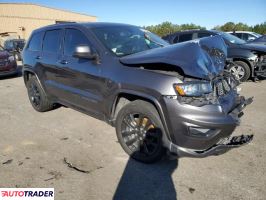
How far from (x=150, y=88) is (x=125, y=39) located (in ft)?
4.74

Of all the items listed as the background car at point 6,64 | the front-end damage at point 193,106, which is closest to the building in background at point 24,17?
the background car at point 6,64

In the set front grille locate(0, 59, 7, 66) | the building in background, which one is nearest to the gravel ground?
front grille locate(0, 59, 7, 66)

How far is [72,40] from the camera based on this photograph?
15.2 ft

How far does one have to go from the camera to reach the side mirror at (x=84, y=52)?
3834 millimetres

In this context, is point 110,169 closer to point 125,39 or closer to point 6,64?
point 125,39

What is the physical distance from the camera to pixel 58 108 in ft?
20.9

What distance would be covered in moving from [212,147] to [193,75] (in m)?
0.88

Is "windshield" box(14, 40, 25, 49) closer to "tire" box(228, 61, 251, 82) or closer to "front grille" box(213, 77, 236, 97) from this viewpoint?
"tire" box(228, 61, 251, 82)

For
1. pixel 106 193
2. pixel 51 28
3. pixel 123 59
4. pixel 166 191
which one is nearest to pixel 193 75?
pixel 123 59

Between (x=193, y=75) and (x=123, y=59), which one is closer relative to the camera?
(x=193, y=75)

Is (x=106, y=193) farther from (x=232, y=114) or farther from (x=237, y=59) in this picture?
(x=237, y=59)

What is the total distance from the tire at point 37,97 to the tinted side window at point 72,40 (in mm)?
1418

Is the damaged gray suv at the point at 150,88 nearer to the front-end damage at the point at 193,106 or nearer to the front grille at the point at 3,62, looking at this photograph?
the front-end damage at the point at 193,106

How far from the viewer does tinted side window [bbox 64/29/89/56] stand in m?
4.36
